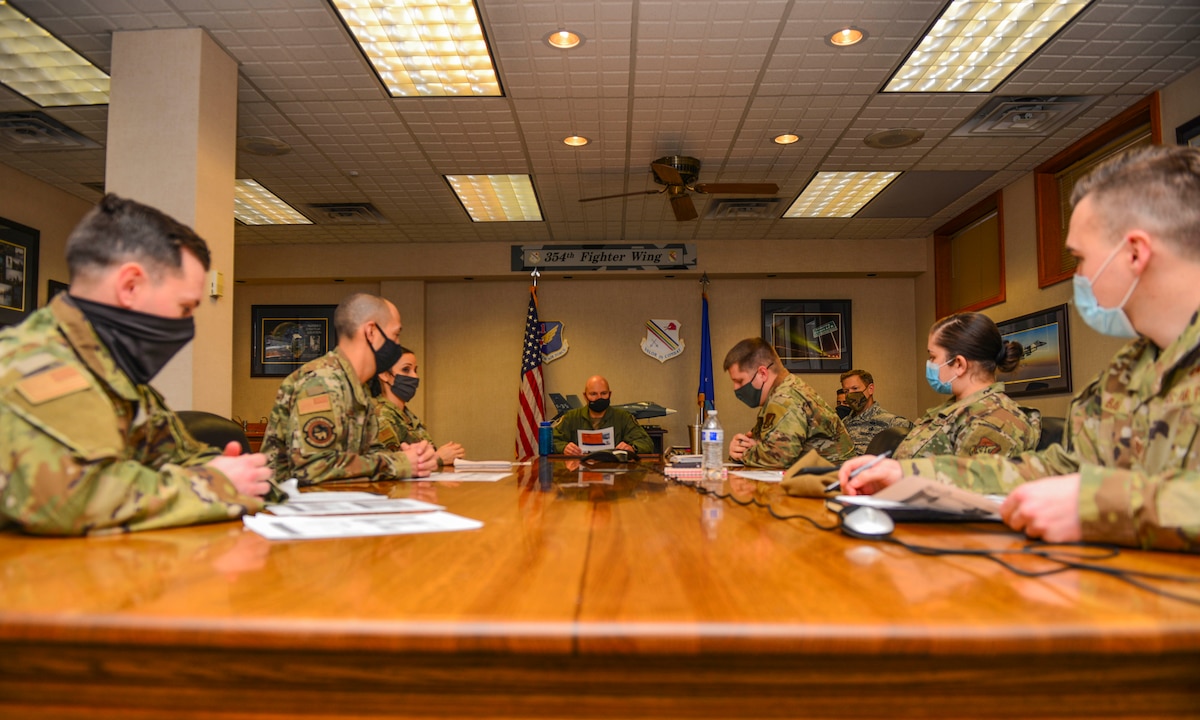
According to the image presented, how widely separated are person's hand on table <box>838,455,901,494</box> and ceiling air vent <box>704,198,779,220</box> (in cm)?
511

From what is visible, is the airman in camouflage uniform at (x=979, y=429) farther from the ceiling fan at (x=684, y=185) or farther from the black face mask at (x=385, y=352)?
the ceiling fan at (x=684, y=185)

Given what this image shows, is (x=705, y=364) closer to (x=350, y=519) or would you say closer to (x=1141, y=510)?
(x=350, y=519)

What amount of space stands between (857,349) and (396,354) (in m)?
6.27

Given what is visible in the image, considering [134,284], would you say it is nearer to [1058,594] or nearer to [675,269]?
[1058,594]

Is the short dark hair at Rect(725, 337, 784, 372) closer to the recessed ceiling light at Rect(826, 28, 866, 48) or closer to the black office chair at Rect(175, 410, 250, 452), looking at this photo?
the recessed ceiling light at Rect(826, 28, 866, 48)

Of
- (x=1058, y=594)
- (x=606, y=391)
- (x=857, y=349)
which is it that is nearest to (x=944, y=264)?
(x=857, y=349)

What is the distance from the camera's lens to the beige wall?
560 cm

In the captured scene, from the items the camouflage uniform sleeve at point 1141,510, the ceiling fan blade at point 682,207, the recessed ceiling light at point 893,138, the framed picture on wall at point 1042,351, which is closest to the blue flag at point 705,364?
the ceiling fan blade at point 682,207

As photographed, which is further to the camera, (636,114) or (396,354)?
(636,114)

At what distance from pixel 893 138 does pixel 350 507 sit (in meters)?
4.75

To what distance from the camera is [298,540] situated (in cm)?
110

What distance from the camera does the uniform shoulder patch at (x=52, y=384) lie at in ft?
3.83

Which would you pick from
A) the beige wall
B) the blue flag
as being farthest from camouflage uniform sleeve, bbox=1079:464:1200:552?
the blue flag

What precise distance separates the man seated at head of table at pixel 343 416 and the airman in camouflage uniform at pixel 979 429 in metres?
1.80
